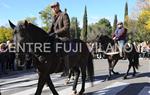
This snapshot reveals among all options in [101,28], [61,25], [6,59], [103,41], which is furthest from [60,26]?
[101,28]

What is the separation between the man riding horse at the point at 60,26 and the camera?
34.2ft

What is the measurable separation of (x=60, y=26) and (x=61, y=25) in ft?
0.16

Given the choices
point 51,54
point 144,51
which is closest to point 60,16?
point 51,54

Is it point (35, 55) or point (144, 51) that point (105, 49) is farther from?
point (144, 51)

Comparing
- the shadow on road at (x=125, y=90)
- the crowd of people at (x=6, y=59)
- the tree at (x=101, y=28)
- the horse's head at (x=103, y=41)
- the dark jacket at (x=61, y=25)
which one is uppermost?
the tree at (x=101, y=28)

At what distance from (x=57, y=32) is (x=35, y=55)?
3.87 feet

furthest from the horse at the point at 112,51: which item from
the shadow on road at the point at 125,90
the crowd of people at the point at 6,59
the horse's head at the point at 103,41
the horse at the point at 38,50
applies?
the horse at the point at 38,50

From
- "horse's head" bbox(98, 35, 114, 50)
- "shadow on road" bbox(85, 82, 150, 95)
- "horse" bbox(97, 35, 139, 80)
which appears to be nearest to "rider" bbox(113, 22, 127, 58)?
"horse" bbox(97, 35, 139, 80)

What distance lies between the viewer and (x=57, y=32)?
34.1ft

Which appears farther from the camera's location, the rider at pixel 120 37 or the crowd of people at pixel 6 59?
the crowd of people at pixel 6 59

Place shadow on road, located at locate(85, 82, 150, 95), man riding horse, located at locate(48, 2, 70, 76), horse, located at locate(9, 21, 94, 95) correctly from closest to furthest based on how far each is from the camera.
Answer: horse, located at locate(9, 21, 94, 95) → man riding horse, located at locate(48, 2, 70, 76) → shadow on road, located at locate(85, 82, 150, 95)

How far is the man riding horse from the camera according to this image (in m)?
10.4

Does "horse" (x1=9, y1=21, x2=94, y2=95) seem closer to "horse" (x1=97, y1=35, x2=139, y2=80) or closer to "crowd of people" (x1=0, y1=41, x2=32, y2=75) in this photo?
"horse" (x1=97, y1=35, x2=139, y2=80)

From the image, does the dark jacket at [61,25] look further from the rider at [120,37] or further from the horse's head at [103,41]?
the rider at [120,37]
